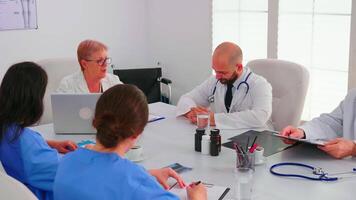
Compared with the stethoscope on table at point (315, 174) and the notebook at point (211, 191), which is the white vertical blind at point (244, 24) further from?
the notebook at point (211, 191)

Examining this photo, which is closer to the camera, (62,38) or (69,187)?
(69,187)

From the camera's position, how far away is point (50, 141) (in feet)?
7.88

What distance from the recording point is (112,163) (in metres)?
1.45

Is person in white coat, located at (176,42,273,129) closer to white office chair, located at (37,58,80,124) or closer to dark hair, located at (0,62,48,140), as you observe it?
white office chair, located at (37,58,80,124)

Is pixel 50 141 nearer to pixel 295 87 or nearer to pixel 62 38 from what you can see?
pixel 295 87

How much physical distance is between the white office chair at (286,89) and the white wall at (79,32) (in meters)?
2.05

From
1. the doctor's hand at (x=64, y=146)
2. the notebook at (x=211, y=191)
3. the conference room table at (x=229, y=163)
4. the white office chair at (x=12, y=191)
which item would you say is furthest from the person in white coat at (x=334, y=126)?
the white office chair at (x=12, y=191)

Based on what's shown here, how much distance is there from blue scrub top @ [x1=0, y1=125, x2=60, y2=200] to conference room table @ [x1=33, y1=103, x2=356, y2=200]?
0.42 m

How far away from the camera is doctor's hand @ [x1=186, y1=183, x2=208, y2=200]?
1696 millimetres

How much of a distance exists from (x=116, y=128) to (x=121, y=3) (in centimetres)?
358

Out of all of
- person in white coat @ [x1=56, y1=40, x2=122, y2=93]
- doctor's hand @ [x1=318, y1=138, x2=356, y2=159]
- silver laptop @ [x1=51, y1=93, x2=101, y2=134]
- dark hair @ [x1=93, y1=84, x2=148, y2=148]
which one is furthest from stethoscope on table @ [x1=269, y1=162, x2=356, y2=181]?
person in white coat @ [x1=56, y1=40, x2=122, y2=93]

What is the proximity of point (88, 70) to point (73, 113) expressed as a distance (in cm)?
65

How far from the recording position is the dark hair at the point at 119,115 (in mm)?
1472

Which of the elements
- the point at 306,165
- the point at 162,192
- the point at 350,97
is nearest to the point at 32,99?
the point at 162,192
